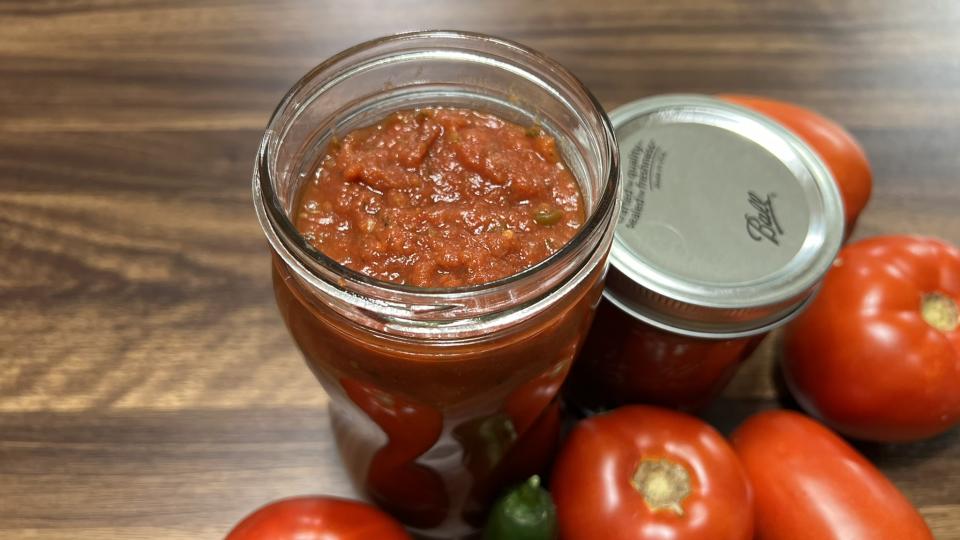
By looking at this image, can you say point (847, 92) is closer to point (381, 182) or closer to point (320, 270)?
point (381, 182)

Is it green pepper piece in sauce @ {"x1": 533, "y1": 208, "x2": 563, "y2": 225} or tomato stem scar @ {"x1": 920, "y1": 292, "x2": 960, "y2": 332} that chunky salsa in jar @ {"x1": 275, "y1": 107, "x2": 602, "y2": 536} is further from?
tomato stem scar @ {"x1": 920, "y1": 292, "x2": 960, "y2": 332}

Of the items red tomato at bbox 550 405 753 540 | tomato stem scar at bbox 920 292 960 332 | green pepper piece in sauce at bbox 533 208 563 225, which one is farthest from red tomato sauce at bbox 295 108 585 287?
tomato stem scar at bbox 920 292 960 332

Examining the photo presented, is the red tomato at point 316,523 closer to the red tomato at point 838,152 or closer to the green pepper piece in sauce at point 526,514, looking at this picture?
the green pepper piece in sauce at point 526,514

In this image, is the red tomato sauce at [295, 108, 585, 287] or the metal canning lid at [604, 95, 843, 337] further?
the metal canning lid at [604, 95, 843, 337]

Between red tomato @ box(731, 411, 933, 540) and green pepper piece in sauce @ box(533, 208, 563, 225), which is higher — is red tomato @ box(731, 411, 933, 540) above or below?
below

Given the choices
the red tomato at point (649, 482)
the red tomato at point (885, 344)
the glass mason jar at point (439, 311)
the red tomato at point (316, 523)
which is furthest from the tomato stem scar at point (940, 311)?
the red tomato at point (316, 523)

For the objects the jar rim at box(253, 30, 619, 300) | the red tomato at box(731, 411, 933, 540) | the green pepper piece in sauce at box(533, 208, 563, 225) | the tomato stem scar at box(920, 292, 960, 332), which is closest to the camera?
the jar rim at box(253, 30, 619, 300)
